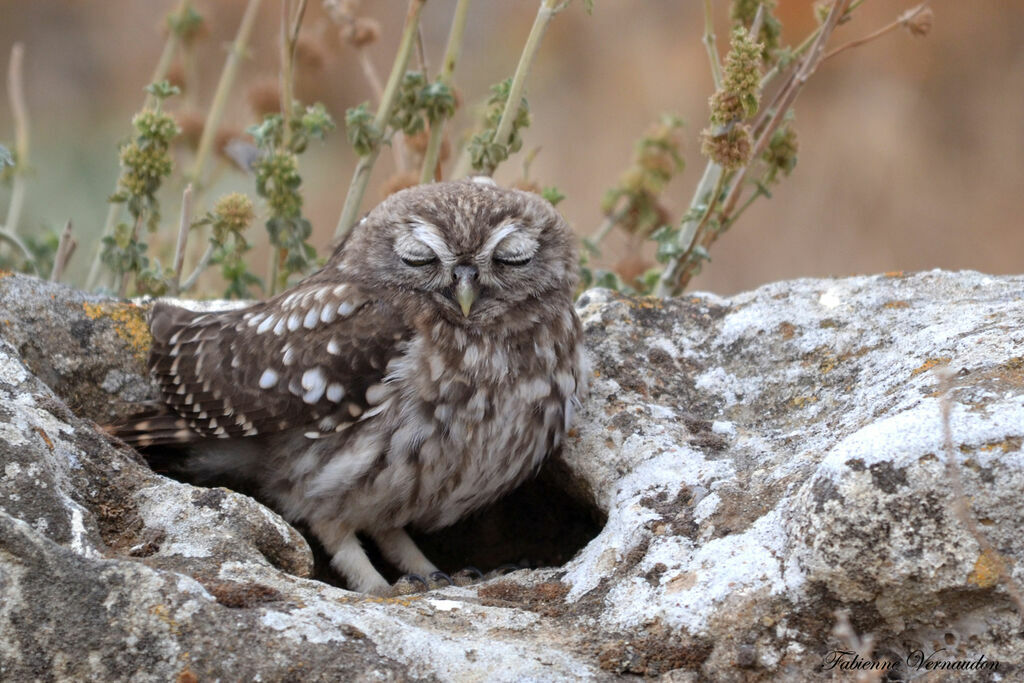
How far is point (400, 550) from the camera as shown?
341 centimetres

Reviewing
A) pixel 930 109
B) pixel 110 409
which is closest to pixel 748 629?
pixel 110 409

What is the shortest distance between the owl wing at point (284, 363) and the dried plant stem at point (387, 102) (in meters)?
0.50

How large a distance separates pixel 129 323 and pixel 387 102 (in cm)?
120

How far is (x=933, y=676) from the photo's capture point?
2127 millimetres

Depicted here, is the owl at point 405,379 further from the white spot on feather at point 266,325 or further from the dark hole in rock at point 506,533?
the dark hole in rock at point 506,533

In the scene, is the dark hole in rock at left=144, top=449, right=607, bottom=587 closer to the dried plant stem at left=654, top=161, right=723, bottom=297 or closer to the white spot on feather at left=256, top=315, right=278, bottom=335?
the white spot on feather at left=256, top=315, right=278, bottom=335

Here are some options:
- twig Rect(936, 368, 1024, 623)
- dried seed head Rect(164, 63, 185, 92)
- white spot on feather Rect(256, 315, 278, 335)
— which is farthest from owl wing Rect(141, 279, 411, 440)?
dried seed head Rect(164, 63, 185, 92)

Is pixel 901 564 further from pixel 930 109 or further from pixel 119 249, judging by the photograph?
pixel 930 109

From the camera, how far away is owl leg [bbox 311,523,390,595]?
3221 mm

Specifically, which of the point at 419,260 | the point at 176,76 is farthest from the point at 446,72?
the point at 176,76

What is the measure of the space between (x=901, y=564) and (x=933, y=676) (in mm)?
247

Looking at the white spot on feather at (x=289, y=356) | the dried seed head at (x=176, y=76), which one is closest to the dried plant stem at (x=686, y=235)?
the white spot on feather at (x=289, y=356)

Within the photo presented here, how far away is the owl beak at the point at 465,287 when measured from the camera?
3.09m
